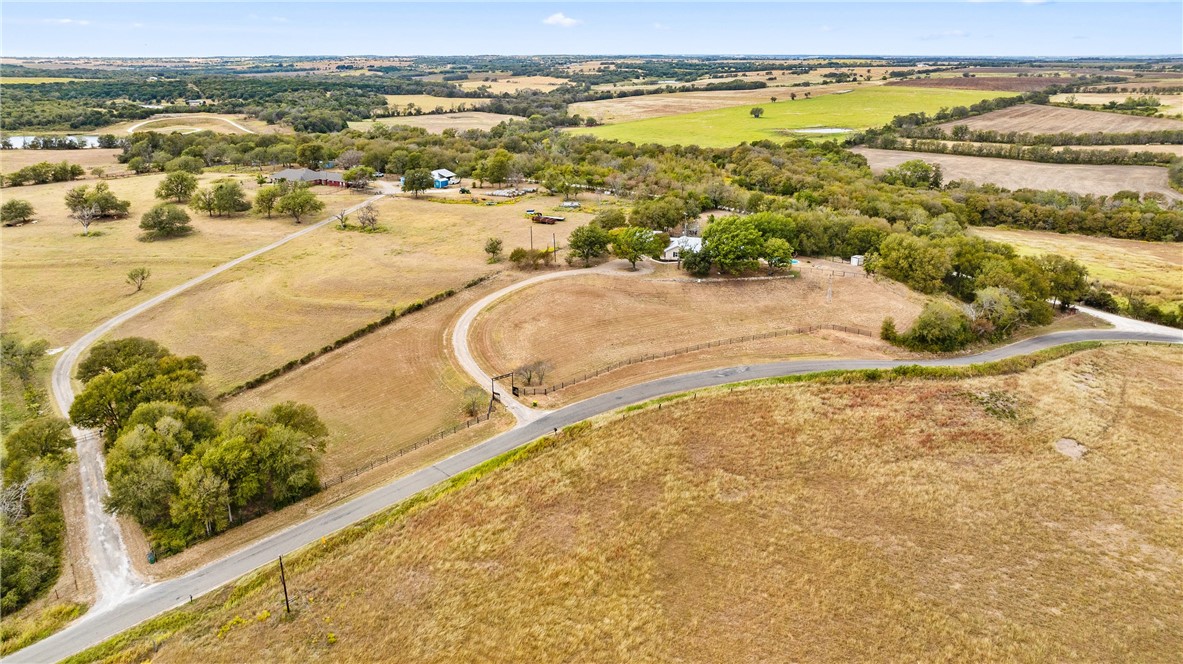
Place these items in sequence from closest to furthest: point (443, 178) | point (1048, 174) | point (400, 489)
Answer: point (400, 489) → point (1048, 174) → point (443, 178)

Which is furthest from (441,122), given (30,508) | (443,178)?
(30,508)

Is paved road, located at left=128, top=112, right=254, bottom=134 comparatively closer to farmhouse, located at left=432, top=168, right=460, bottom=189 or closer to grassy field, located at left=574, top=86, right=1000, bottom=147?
farmhouse, located at left=432, top=168, right=460, bottom=189

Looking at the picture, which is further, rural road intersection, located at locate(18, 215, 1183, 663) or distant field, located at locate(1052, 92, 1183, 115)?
distant field, located at locate(1052, 92, 1183, 115)

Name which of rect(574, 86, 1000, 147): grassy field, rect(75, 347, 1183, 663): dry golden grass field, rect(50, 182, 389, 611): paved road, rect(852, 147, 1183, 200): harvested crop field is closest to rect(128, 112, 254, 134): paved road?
rect(574, 86, 1000, 147): grassy field

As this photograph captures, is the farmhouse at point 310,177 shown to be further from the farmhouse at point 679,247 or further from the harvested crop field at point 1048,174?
the harvested crop field at point 1048,174

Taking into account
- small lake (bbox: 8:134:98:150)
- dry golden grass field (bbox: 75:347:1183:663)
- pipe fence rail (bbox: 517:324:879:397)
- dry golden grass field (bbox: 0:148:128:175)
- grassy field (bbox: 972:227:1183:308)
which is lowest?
dry golden grass field (bbox: 75:347:1183:663)

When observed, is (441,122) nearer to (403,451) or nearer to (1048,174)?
(1048,174)
